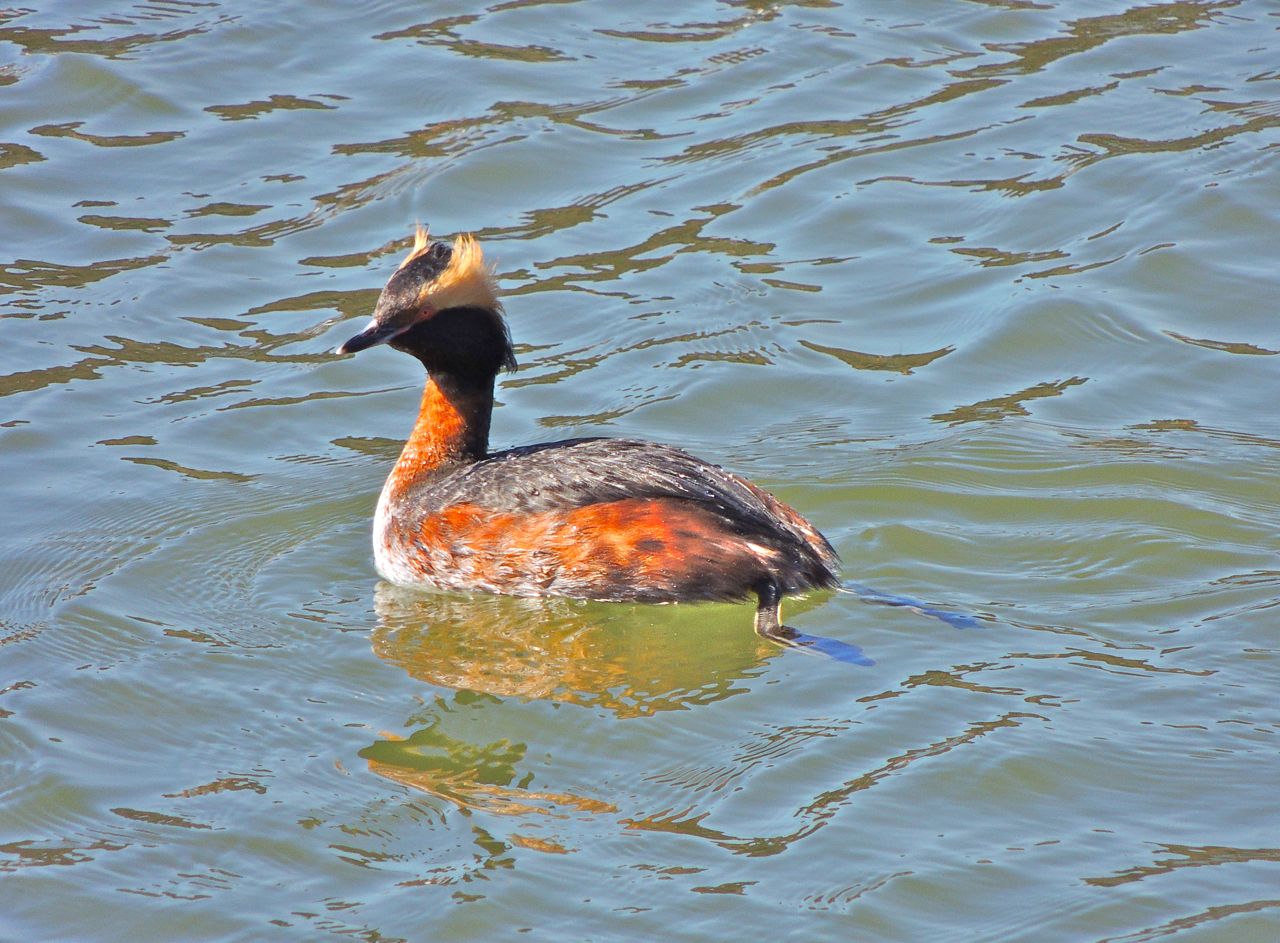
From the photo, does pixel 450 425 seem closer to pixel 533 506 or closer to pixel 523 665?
pixel 533 506

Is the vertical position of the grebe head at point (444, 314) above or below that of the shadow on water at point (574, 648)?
above

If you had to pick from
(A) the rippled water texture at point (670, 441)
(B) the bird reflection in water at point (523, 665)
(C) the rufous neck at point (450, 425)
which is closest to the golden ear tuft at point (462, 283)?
(C) the rufous neck at point (450, 425)

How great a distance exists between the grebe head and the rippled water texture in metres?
0.98

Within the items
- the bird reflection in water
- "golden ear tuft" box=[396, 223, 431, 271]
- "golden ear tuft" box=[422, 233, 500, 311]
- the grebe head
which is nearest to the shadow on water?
the bird reflection in water

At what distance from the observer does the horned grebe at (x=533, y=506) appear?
7.75 meters

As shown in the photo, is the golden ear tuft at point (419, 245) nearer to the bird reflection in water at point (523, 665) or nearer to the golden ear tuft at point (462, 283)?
the golden ear tuft at point (462, 283)

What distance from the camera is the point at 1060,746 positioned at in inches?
259

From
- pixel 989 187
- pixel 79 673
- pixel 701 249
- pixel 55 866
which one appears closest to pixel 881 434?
pixel 701 249

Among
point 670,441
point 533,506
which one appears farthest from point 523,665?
Result: point 670,441

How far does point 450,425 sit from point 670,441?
132cm

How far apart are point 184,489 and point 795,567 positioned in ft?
11.0

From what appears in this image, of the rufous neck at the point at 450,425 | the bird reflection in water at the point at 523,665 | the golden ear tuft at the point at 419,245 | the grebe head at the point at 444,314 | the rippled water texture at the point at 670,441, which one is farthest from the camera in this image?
the rufous neck at the point at 450,425

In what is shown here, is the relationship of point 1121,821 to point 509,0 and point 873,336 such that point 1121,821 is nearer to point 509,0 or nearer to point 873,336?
point 873,336

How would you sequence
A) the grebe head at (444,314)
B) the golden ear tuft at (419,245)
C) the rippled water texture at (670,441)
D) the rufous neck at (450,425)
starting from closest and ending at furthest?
the rippled water texture at (670,441) → the grebe head at (444,314) → the golden ear tuft at (419,245) → the rufous neck at (450,425)
